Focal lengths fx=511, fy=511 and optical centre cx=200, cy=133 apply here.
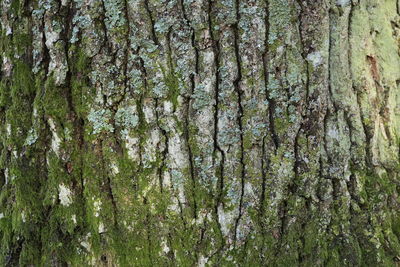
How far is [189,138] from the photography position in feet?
5.72

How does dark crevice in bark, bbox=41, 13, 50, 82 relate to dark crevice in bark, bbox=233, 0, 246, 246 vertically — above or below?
above

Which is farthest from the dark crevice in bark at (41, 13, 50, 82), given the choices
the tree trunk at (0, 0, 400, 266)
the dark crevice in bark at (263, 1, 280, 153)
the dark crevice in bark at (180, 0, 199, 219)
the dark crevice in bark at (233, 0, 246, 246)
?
the dark crevice in bark at (263, 1, 280, 153)

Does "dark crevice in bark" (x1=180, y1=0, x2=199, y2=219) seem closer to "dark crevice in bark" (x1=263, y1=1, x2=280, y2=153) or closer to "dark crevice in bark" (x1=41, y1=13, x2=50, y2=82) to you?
"dark crevice in bark" (x1=263, y1=1, x2=280, y2=153)

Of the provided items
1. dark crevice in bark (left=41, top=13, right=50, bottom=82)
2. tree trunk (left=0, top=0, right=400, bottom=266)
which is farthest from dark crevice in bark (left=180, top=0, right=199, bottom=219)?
dark crevice in bark (left=41, top=13, right=50, bottom=82)

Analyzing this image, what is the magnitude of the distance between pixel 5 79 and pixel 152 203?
2.41 feet

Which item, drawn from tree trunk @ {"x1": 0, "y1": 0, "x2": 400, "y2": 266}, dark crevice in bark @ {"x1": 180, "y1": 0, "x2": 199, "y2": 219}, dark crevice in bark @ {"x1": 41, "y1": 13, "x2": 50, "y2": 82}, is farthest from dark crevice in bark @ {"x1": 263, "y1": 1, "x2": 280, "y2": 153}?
dark crevice in bark @ {"x1": 41, "y1": 13, "x2": 50, "y2": 82}

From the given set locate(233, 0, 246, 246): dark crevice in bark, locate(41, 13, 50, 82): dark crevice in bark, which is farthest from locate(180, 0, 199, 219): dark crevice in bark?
locate(41, 13, 50, 82): dark crevice in bark

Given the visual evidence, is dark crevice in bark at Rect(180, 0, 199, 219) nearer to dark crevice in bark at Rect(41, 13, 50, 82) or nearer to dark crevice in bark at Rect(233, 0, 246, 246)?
dark crevice in bark at Rect(233, 0, 246, 246)

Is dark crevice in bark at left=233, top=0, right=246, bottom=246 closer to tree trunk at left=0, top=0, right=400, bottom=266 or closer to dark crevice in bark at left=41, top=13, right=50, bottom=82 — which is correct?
tree trunk at left=0, top=0, right=400, bottom=266

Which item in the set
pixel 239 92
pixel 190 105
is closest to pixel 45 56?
pixel 190 105

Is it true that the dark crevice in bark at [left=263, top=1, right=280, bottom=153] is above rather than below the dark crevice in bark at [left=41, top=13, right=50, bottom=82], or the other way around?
below

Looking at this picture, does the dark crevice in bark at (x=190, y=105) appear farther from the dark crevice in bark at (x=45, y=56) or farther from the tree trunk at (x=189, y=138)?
the dark crevice in bark at (x=45, y=56)

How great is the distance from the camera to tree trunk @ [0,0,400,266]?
174cm

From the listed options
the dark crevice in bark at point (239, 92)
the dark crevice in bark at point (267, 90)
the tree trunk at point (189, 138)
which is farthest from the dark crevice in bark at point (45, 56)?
the dark crevice in bark at point (267, 90)
